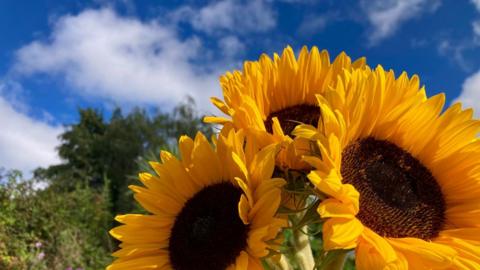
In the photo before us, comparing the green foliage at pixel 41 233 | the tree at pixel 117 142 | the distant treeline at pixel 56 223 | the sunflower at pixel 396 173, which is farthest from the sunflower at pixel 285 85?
the tree at pixel 117 142

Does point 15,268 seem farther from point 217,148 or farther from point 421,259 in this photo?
point 421,259

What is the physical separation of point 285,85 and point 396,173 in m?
0.49

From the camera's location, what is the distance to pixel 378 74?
3.71ft

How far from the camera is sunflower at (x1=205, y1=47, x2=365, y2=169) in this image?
141 cm

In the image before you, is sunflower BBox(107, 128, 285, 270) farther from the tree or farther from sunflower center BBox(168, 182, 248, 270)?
the tree

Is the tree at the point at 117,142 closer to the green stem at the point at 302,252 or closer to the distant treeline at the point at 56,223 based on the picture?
the distant treeline at the point at 56,223

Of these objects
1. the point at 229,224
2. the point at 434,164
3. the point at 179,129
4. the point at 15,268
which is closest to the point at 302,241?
the point at 229,224

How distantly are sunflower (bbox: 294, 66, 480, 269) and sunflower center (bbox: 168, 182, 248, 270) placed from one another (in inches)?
10.0

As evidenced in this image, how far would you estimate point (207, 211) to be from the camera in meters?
1.27

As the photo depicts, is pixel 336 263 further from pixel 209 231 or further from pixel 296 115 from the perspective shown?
pixel 296 115

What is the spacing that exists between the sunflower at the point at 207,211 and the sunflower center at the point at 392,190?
7.2 inches

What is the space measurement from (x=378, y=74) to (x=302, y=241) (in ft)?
1.62

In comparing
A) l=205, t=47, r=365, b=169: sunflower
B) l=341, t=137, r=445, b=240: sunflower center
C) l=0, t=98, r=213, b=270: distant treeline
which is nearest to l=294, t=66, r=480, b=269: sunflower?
l=341, t=137, r=445, b=240: sunflower center

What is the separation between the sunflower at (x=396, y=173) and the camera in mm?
923
